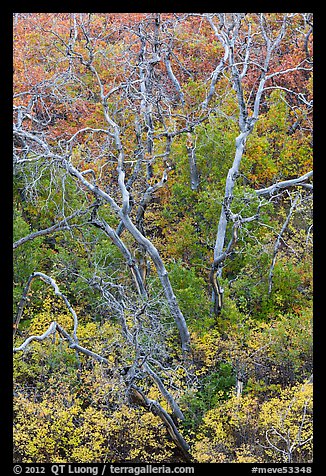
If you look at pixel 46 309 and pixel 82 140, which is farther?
pixel 82 140

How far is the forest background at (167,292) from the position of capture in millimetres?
8914

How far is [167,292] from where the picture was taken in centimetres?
983

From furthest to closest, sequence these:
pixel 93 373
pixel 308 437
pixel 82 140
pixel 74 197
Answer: pixel 82 140, pixel 74 197, pixel 93 373, pixel 308 437

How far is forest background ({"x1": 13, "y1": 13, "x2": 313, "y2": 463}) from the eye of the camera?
29.2 feet

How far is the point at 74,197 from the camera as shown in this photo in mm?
11195

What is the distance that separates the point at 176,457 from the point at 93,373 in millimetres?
1759

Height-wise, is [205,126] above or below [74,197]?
above
